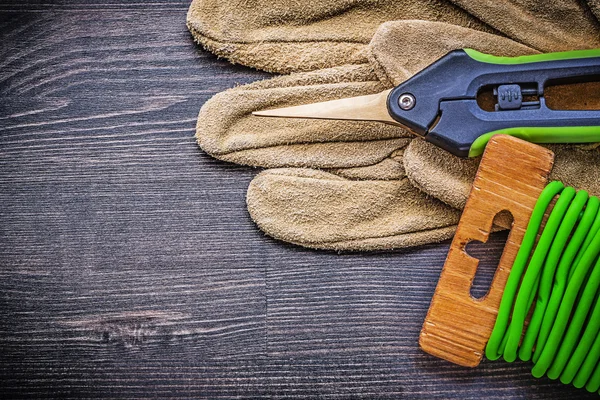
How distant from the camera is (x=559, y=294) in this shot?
26.0 inches

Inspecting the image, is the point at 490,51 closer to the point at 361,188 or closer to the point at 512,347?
the point at 361,188

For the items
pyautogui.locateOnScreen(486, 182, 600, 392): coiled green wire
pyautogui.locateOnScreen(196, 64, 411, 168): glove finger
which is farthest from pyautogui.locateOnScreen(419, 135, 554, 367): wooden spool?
pyautogui.locateOnScreen(196, 64, 411, 168): glove finger

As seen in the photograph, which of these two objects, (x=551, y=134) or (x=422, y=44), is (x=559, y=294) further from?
(x=422, y=44)

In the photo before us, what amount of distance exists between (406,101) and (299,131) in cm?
14

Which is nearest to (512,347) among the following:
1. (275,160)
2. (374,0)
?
(275,160)

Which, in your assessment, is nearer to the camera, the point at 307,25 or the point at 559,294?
the point at 559,294

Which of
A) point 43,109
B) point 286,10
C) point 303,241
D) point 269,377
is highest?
point 286,10

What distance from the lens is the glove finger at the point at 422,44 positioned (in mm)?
731

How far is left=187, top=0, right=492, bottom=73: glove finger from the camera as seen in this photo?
2.49 ft

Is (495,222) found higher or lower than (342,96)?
lower

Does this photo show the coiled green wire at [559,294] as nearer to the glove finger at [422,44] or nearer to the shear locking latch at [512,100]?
the shear locking latch at [512,100]

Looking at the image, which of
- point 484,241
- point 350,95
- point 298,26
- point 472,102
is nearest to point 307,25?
point 298,26

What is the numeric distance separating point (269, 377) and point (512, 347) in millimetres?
296

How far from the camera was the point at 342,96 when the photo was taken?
75 centimetres
